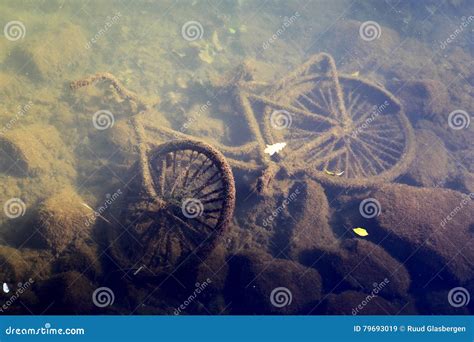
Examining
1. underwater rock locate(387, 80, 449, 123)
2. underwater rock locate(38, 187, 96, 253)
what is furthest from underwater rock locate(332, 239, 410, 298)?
underwater rock locate(387, 80, 449, 123)

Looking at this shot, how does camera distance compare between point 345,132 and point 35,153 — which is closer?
point 35,153

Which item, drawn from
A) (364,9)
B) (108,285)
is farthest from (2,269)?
(364,9)

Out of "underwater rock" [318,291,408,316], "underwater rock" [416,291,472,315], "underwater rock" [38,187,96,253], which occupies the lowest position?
"underwater rock" [38,187,96,253]

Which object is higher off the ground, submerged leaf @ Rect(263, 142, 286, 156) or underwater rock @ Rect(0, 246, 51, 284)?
submerged leaf @ Rect(263, 142, 286, 156)

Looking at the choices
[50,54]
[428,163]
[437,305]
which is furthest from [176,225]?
[428,163]

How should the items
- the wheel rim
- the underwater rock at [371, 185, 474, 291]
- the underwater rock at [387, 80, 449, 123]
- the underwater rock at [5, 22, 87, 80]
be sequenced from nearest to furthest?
the underwater rock at [371, 185, 474, 291]
the wheel rim
the underwater rock at [5, 22, 87, 80]
the underwater rock at [387, 80, 449, 123]

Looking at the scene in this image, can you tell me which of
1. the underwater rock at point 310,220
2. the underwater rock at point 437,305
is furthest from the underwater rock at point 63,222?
the underwater rock at point 437,305

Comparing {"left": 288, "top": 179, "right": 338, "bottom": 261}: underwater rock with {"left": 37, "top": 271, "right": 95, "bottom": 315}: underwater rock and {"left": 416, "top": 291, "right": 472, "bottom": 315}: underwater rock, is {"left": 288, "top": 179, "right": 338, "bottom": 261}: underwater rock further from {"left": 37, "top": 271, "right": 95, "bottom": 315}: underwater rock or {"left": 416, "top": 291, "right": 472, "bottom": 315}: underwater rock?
{"left": 37, "top": 271, "right": 95, "bottom": 315}: underwater rock

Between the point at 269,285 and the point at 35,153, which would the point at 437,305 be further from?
the point at 35,153
